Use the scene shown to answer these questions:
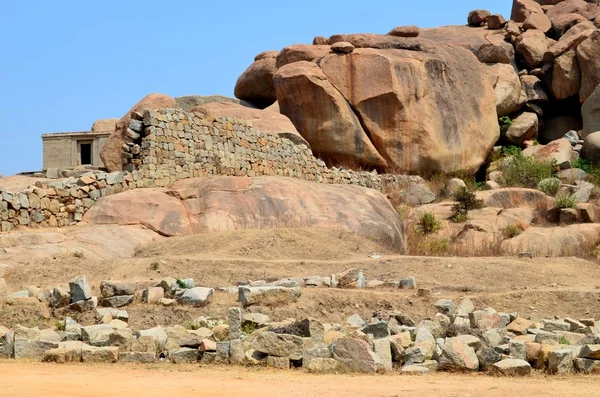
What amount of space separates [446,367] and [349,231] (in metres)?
8.57

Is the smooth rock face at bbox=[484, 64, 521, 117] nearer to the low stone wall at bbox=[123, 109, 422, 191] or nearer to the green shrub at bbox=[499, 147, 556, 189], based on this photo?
the green shrub at bbox=[499, 147, 556, 189]

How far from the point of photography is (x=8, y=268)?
1251 centimetres

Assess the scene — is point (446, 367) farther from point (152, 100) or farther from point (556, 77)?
point (556, 77)

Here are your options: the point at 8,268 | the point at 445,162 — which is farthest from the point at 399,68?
the point at 8,268

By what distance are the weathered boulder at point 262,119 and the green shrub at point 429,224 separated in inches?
150

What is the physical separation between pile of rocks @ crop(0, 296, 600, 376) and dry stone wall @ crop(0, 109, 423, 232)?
595cm

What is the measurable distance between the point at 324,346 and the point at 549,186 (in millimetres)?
16675

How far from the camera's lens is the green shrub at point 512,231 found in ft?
63.6

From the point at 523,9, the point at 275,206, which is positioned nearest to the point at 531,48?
the point at 523,9

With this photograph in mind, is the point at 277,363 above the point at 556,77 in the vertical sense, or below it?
below

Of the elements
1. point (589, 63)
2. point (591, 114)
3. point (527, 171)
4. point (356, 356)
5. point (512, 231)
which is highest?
point (589, 63)

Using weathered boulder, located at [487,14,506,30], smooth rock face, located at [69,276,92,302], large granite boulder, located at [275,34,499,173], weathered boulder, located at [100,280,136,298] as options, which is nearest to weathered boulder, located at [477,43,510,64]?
weathered boulder, located at [487,14,506,30]

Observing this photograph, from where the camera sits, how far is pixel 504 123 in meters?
29.7

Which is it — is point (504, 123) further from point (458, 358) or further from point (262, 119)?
point (458, 358)
